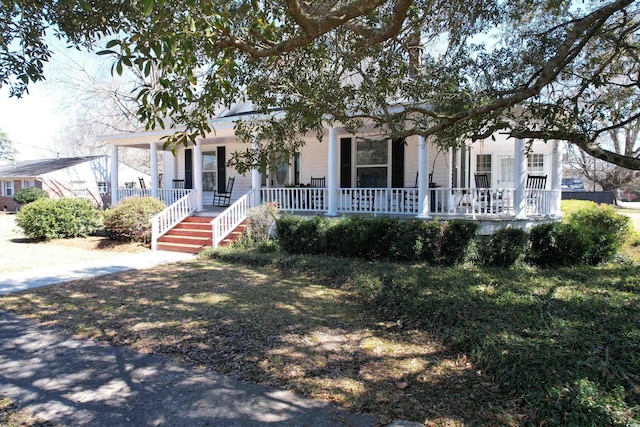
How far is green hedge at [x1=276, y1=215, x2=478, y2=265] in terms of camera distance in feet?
28.1

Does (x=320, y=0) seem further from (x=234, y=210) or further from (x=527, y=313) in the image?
(x=234, y=210)

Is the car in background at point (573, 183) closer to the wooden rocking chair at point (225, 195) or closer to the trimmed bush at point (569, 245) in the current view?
the wooden rocking chair at point (225, 195)

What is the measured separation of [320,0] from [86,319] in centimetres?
581

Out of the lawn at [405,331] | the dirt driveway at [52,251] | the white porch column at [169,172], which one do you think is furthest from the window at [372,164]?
the white porch column at [169,172]

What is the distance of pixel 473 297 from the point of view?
5785 millimetres

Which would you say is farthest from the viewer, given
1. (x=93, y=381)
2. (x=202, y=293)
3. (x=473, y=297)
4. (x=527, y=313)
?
(x=202, y=293)

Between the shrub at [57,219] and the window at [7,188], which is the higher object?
the window at [7,188]

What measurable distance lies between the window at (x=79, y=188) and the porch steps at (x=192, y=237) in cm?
2585

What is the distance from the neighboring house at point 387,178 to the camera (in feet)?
36.4

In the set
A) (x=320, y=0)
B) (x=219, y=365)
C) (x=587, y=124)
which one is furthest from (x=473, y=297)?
(x=320, y=0)

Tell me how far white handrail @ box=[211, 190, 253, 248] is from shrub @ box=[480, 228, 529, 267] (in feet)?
22.4

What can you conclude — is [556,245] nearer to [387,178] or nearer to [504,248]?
[504,248]

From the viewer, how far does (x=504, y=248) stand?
8.55m

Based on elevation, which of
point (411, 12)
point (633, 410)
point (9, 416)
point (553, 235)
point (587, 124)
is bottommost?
point (9, 416)
